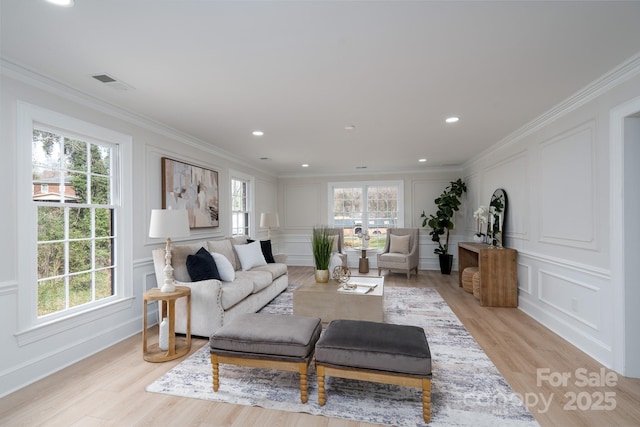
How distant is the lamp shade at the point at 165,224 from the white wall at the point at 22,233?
0.69 metres

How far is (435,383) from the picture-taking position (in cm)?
227

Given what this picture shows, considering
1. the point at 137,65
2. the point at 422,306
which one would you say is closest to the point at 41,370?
the point at 137,65

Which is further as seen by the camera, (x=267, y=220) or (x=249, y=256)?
(x=267, y=220)

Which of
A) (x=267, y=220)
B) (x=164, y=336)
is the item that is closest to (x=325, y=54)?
(x=164, y=336)

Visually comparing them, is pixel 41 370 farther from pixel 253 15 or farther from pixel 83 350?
pixel 253 15

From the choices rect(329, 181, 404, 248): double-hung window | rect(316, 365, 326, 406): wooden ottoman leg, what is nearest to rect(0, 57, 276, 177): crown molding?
rect(316, 365, 326, 406): wooden ottoman leg

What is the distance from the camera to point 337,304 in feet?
11.1

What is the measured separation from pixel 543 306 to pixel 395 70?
3176 mm

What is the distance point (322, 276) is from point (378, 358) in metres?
1.90

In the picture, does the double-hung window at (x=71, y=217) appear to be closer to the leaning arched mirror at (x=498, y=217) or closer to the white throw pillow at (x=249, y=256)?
the white throw pillow at (x=249, y=256)

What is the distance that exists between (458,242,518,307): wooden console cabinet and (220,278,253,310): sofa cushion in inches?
122

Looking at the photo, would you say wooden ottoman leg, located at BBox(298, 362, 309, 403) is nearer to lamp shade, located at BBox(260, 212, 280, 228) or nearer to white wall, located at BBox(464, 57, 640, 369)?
white wall, located at BBox(464, 57, 640, 369)

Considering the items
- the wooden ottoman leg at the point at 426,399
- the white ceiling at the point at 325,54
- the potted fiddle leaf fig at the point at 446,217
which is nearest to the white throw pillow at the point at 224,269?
the white ceiling at the point at 325,54

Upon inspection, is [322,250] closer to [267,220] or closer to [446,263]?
[267,220]
